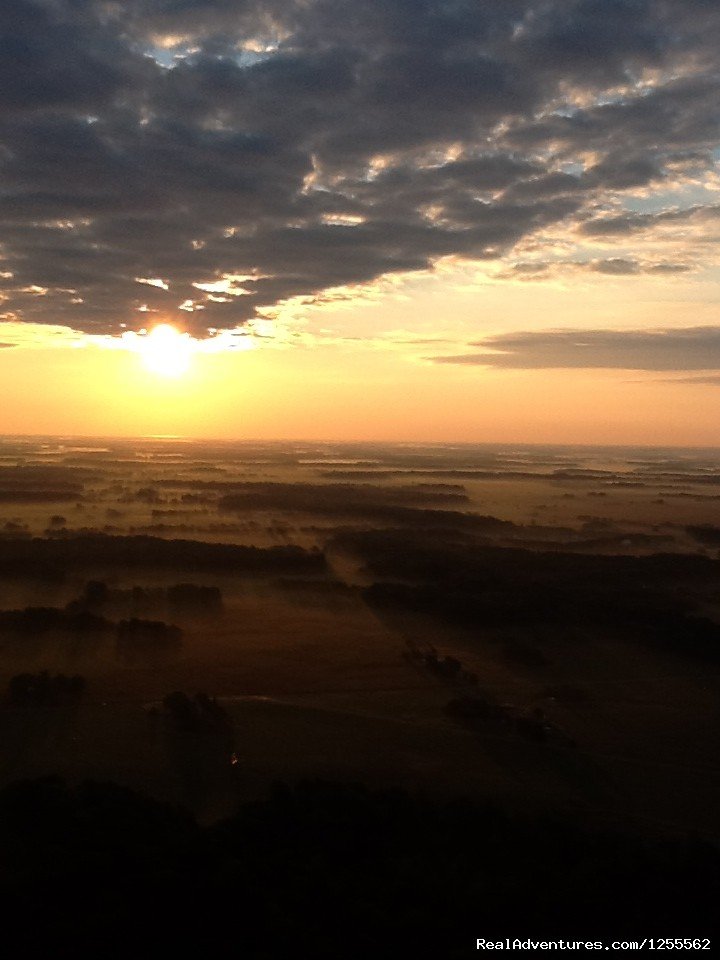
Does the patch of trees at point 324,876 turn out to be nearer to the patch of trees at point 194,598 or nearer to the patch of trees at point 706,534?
the patch of trees at point 194,598

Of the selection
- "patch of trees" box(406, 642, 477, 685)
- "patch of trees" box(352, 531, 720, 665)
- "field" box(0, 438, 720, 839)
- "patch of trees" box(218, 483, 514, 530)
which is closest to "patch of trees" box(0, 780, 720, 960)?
"field" box(0, 438, 720, 839)

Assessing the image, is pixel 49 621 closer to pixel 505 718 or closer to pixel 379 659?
pixel 379 659

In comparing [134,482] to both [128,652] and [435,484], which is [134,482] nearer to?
[435,484]

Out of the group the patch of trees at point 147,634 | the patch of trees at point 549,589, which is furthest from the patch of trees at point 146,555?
the patch of trees at point 147,634

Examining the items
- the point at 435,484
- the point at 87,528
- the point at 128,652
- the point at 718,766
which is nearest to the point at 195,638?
the point at 128,652

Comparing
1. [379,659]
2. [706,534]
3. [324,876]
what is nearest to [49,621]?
[379,659]
